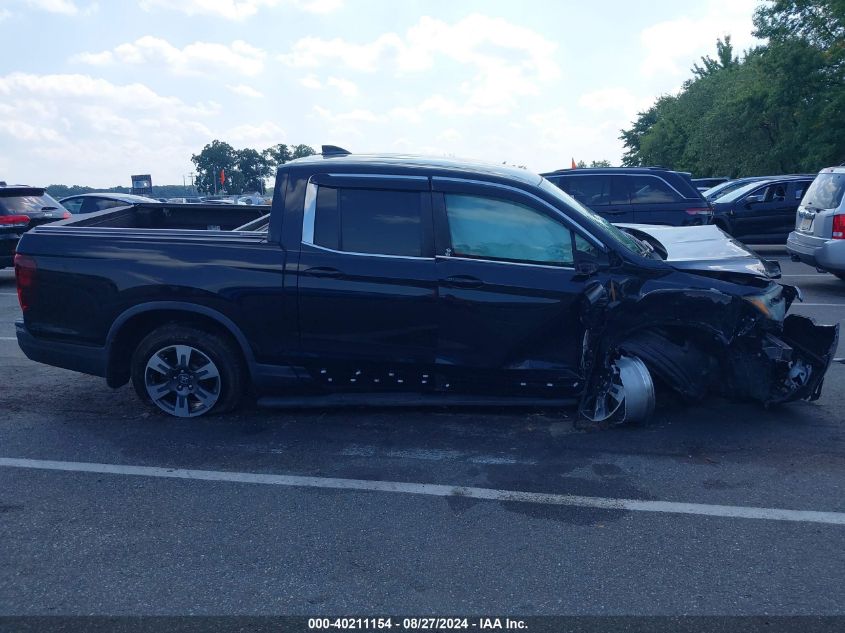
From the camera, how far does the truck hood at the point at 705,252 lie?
534cm

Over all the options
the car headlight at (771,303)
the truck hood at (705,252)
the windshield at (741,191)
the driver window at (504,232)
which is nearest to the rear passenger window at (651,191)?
the windshield at (741,191)

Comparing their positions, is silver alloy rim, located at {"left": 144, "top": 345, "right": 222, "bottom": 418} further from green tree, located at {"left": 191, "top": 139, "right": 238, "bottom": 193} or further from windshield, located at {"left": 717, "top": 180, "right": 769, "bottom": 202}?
green tree, located at {"left": 191, "top": 139, "right": 238, "bottom": 193}

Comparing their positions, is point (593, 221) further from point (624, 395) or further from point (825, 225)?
point (825, 225)

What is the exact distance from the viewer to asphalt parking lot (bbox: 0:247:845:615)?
343 cm

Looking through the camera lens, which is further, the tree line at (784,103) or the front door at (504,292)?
the tree line at (784,103)

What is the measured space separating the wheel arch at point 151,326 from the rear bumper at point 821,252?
28.9 feet

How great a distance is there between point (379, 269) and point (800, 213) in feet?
29.7

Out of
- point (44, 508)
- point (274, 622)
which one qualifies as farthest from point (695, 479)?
point (44, 508)

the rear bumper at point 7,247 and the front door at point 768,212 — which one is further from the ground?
the front door at point 768,212

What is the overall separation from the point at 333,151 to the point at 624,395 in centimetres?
293

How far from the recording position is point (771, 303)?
536 centimetres

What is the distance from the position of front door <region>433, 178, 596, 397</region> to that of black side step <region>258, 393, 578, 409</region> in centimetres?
9

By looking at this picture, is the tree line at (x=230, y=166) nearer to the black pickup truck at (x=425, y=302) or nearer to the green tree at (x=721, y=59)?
the green tree at (x=721, y=59)

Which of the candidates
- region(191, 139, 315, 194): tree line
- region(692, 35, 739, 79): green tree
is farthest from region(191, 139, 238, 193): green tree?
region(692, 35, 739, 79): green tree
